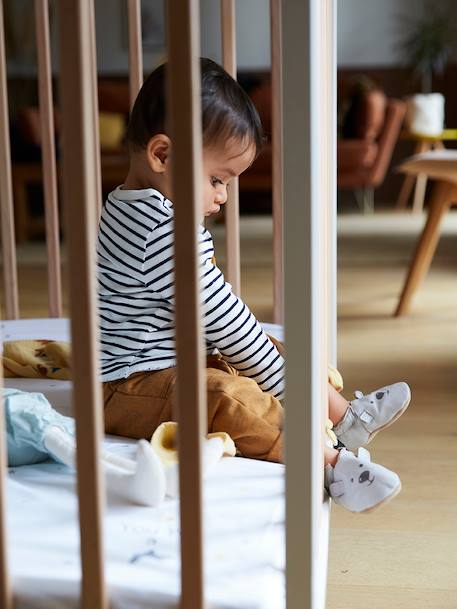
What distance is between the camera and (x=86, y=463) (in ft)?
2.38

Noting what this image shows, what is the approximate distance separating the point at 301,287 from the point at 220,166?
0.43 m

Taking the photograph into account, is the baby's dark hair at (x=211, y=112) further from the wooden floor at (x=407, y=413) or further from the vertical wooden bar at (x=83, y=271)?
the wooden floor at (x=407, y=413)

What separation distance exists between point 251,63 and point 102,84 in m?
1.00

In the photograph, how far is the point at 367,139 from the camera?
5.25 meters

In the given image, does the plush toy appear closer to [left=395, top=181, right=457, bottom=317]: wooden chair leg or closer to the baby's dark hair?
the baby's dark hair

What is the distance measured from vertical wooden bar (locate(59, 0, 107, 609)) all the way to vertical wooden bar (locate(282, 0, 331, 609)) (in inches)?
5.8

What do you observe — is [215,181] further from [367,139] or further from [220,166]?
[367,139]

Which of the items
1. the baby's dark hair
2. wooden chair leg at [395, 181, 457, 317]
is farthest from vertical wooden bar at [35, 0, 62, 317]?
wooden chair leg at [395, 181, 457, 317]

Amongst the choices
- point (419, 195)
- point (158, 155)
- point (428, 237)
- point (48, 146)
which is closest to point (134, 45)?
point (48, 146)

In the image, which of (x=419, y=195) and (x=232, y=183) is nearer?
(x=232, y=183)

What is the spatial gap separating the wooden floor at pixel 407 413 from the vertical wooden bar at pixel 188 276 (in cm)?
49

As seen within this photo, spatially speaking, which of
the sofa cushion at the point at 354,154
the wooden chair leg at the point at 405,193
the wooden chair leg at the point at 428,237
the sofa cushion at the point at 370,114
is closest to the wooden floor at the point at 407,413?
the wooden chair leg at the point at 428,237

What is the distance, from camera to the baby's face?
1.13 metres

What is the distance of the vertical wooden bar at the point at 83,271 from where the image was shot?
66cm
